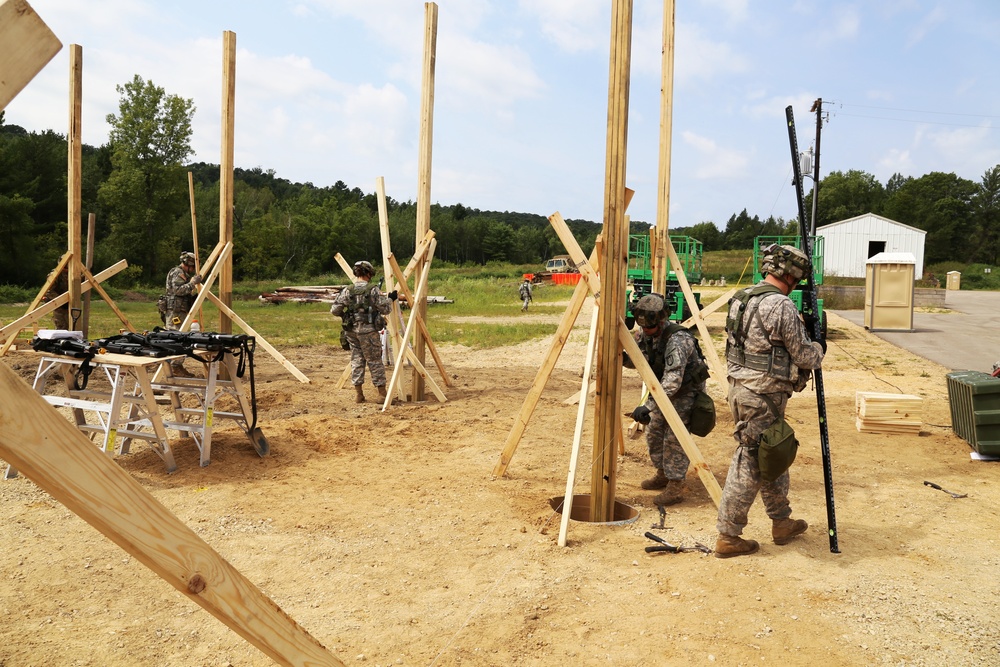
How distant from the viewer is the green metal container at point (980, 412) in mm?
8055

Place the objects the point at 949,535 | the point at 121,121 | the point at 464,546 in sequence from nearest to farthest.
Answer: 1. the point at 464,546
2. the point at 949,535
3. the point at 121,121

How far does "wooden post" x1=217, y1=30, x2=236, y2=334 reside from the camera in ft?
34.0

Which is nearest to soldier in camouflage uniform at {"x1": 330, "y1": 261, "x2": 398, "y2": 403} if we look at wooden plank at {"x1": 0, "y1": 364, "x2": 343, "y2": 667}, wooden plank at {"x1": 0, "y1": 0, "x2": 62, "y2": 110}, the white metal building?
wooden plank at {"x1": 0, "y1": 364, "x2": 343, "y2": 667}

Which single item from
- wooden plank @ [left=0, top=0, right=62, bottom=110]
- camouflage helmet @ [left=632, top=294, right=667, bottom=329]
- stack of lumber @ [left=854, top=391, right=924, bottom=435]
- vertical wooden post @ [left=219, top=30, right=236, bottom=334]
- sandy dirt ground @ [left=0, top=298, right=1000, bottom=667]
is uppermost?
vertical wooden post @ [left=219, top=30, right=236, bottom=334]

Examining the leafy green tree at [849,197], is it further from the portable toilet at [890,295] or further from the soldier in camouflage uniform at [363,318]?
the soldier in camouflage uniform at [363,318]

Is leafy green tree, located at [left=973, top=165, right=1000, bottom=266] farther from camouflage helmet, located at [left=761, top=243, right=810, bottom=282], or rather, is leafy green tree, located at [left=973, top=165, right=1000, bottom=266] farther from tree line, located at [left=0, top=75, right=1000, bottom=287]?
camouflage helmet, located at [left=761, top=243, right=810, bottom=282]

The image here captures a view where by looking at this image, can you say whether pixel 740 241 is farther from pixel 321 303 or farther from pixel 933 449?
pixel 933 449

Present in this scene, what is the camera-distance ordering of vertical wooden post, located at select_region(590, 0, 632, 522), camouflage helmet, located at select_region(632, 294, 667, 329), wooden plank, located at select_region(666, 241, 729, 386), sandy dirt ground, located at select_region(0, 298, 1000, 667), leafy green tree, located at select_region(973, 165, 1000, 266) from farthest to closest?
1. leafy green tree, located at select_region(973, 165, 1000, 266)
2. wooden plank, located at select_region(666, 241, 729, 386)
3. camouflage helmet, located at select_region(632, 294, 667, 329)
4. vertical wooden post, located at select_region(590, 0, 632, 522)
5. sandy dirt ground, located at select_region(0, 298, 1000, 667)

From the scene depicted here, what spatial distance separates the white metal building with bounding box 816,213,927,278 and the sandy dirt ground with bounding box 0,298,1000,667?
140 ft

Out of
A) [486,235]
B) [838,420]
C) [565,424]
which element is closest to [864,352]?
[838,420]

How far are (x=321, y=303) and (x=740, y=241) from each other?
66.4m

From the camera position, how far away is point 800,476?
23.8 feet

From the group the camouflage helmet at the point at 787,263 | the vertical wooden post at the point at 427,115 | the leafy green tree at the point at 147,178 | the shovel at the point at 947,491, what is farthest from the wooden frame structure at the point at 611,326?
the leafy green tree at the point at 147,178

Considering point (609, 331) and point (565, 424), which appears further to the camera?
point (565, 424)
